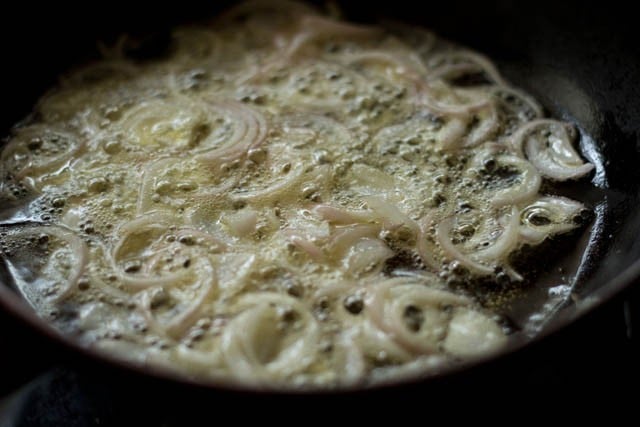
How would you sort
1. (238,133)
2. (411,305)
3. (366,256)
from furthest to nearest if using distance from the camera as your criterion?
(238,133) < (366,256) < (411,305)

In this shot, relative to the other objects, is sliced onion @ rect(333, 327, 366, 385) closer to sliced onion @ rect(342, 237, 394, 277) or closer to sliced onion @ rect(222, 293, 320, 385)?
sliced onion @ rect(222, 293, 320, 385)

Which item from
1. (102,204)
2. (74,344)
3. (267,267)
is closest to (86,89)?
(102,204)

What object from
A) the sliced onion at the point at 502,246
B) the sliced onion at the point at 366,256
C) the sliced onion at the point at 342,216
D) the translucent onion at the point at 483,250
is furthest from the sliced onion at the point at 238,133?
the sliced onion at the point at 502,246

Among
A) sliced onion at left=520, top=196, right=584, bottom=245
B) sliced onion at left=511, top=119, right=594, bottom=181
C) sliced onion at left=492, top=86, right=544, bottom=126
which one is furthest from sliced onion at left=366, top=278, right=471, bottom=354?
sliced onion at left=492, top=86, right=544, bottom=126

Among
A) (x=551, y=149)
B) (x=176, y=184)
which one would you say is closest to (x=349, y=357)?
(x=176, y=184)

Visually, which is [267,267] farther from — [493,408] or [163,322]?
[493,408]

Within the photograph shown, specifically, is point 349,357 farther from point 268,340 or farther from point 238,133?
point 238,133
